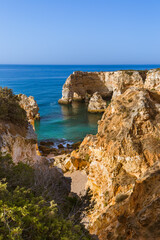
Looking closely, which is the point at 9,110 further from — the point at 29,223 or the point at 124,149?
the point at 29,223

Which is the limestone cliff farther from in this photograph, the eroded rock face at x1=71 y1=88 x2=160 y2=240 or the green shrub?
the eroded rock face at x1=71 y1=88 x2=160 y2=240

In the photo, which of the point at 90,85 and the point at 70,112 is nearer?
the point at 70,112

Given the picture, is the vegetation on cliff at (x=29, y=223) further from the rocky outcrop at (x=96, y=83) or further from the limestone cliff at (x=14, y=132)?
the rocky outcrop at (x=96, y=83)

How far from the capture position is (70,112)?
1938 inches

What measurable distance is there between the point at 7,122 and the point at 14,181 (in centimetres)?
620

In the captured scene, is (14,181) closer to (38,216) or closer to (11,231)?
(38,216)

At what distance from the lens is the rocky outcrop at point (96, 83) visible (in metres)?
53.0

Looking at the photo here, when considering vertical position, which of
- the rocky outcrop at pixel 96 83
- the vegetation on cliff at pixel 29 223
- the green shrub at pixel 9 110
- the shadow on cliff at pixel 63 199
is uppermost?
the rocky outcrop at pixel 96 83

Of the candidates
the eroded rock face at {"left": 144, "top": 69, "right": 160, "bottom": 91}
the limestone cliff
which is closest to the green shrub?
the limestone cliff

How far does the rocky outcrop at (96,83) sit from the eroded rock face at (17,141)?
42361 mm

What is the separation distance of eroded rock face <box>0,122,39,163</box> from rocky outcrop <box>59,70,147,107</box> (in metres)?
42.4

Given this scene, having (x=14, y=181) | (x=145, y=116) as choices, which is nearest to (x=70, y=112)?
(x=145, y=116)

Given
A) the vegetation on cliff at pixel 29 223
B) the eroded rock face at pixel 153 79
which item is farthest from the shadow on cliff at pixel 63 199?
the eroded rock face at pixel 153 79

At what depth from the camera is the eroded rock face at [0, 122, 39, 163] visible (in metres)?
10.7
